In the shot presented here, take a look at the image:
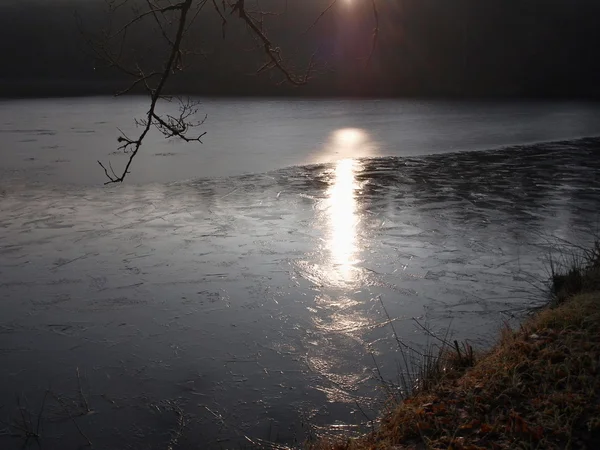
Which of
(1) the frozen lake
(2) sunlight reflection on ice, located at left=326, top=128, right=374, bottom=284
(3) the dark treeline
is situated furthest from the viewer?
(3) the dark treeline

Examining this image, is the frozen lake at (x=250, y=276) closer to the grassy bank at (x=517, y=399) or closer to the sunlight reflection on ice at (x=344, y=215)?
the sunlight reflection on ice at (x=344, y=215)

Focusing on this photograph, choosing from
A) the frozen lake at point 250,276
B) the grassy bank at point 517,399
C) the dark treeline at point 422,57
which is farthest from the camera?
the dark treeline at point 422,57

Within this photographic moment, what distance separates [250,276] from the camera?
6.98m

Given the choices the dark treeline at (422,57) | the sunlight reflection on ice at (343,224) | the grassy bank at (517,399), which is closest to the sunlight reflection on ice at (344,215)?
the sunlight reflection on ice at (343,224)

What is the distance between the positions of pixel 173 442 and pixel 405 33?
6257 cm

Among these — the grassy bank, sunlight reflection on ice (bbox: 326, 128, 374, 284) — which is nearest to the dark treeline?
sunlight reflection on ice (bbox: 326, 128, 374, 284)

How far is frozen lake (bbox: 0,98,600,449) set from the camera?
14.7 feet

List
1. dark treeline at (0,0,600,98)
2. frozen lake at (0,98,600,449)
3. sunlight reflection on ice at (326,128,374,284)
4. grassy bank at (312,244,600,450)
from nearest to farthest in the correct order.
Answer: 1. grassy bank at (312,244,600,450)
2. frozen lake at (0,98,600,449)
3. sunlight reflection on ice at (326,128,374,284)
4. dark treeline at (0,0,600,98)

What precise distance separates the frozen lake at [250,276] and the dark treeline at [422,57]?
33.9 meters

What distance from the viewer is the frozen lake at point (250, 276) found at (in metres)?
4.48


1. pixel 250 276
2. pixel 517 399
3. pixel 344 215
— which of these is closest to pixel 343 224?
pixel 344 215

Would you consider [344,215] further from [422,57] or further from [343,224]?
[422,57]

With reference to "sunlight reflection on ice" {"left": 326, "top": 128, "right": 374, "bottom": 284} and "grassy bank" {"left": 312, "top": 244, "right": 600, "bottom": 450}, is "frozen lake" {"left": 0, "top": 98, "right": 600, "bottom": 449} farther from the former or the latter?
"grassy bank" {"left": 312, "top": 244, "right": 600, "bottom": 450}

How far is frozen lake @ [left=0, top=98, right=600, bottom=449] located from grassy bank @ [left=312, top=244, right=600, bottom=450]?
65 cm
